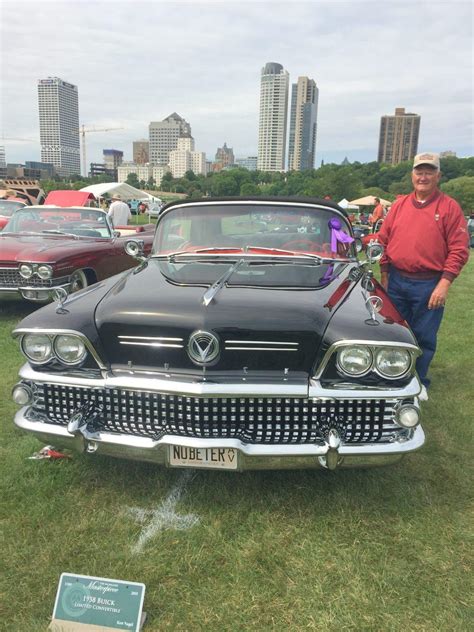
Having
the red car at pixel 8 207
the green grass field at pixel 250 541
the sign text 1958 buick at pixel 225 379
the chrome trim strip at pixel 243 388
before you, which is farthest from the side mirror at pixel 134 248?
the red car at pixel 8 207

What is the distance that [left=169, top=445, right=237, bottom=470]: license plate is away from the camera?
2.64 m

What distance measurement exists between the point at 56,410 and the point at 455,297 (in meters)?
8.54

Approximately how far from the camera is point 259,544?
267 cm

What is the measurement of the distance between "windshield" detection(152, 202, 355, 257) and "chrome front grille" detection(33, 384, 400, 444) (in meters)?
1.60

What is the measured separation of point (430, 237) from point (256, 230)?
4.72ft

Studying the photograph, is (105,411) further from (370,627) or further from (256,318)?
(370,627)

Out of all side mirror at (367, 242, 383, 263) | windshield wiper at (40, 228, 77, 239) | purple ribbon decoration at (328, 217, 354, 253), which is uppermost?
purple ribbon decoration at (328, 217, 354, 253)

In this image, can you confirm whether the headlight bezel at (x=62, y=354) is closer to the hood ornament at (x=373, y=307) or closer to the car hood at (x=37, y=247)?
the hood ornament at (x=373, y=307)

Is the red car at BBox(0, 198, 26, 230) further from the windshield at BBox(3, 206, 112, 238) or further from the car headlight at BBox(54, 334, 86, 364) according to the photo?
the car headlight at BBox(54, 334, 86, 364)

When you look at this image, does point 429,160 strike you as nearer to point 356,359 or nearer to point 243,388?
point 356,359

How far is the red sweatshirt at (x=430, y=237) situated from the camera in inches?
158

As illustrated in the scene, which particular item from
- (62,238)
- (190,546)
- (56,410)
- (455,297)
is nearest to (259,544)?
(190,546)

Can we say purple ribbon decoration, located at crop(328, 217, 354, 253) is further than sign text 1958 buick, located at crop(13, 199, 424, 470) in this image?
Yes

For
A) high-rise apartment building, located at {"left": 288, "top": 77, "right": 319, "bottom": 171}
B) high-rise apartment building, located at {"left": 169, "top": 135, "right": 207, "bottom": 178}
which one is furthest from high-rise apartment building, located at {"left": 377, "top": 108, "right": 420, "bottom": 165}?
high-rise apartment building, located at {"left": 169, "top": 135, "right": 207, "bottom": 178}
